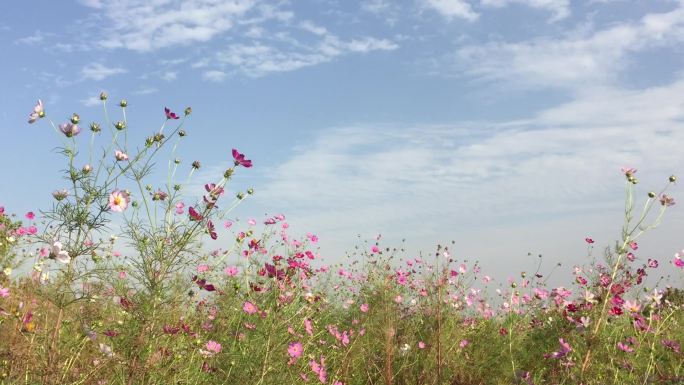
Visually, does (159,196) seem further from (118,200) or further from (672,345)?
(672,345)

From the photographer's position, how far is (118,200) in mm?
3430

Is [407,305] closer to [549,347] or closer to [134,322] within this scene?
[549,347]

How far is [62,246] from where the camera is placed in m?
3.44

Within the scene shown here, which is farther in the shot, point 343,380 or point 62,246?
point 343,380

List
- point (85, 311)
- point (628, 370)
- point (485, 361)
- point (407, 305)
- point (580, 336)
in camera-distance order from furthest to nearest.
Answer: point (407, 305) → point (485, 361) → point (628, 370) → point (85, 311) → point (580, 336)

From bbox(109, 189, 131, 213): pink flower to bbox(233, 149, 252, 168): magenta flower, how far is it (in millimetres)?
685

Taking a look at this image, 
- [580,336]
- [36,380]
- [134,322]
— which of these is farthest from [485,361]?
[36,380]

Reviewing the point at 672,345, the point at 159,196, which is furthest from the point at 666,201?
the point at 159,196

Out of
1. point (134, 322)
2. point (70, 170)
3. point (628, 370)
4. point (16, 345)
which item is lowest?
point (628, 370)

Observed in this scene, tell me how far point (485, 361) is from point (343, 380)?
4.66 ft

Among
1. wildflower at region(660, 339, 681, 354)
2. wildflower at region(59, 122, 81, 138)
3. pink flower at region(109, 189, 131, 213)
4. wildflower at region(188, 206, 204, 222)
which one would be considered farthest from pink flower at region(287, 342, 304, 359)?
wildflower at region(660, 339, 681, 354)

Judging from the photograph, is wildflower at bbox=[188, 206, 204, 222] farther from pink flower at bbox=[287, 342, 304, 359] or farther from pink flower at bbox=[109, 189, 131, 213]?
pink flower at bbox=[287, 342, 304, 359]

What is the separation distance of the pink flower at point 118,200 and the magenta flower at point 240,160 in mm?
685

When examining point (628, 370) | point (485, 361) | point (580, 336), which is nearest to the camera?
point (580, 336)
